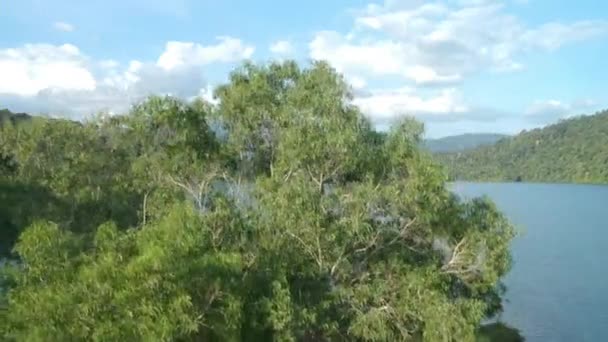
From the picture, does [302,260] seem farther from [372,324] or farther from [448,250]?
[448,250]

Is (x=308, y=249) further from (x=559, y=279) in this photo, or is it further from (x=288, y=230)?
(x=559, y=279)

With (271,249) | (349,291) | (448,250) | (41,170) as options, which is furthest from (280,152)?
(41,170)

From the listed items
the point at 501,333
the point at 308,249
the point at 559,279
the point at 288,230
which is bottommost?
the point at 501,333

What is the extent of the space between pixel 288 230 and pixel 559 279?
40527mm

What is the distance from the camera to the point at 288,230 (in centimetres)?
1831

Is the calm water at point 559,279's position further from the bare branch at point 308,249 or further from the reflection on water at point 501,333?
the bare branch at point 308,249

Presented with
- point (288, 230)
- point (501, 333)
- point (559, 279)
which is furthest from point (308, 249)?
point (559, 279)

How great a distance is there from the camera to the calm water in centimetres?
4106

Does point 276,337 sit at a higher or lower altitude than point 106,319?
lower

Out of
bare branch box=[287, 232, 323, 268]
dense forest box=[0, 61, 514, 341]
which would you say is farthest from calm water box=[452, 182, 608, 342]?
bare branch box=[287, 232, 323, 268]

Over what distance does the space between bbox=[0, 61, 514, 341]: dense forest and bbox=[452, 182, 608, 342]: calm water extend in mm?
2098

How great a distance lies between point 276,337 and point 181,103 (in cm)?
797

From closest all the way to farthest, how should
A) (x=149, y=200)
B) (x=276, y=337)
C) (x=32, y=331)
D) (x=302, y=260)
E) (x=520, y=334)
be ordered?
(x=32, y=331), (x=276, y=337), (x=302, y=260), (x=149, y=200), (x=520, y=334)

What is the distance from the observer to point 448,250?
21.4 m
